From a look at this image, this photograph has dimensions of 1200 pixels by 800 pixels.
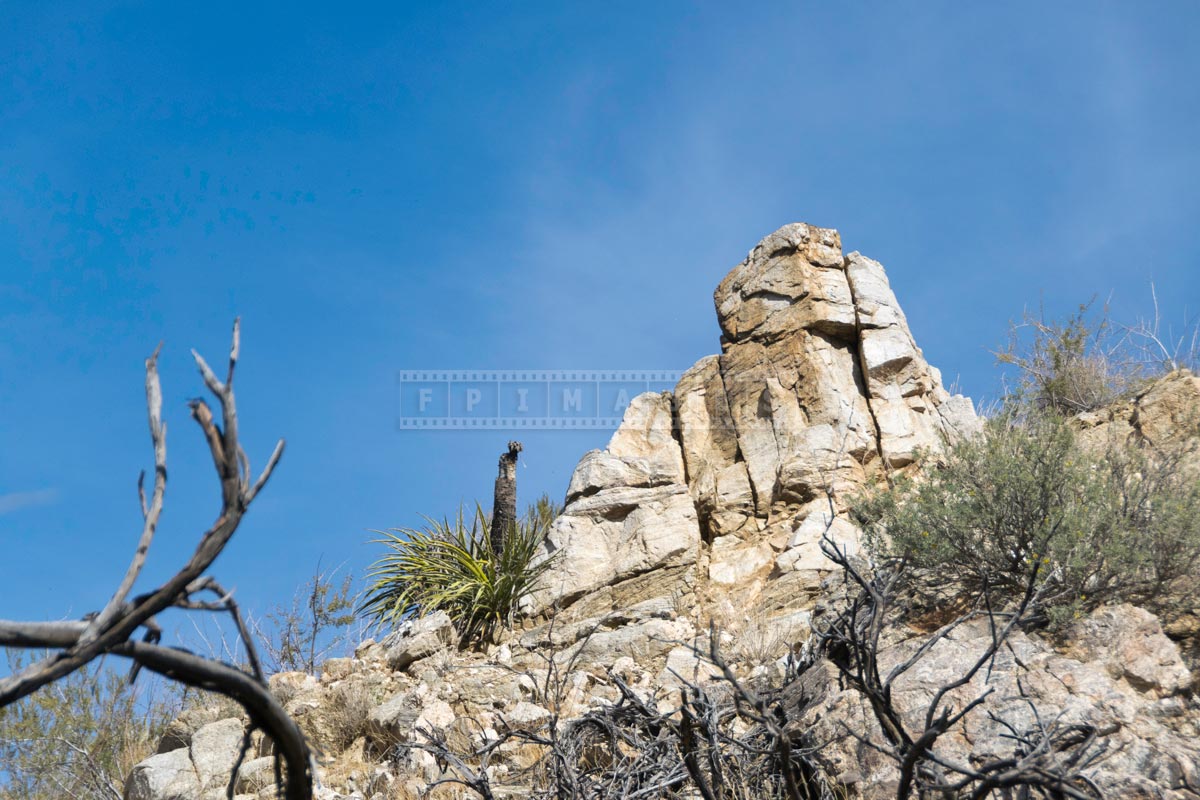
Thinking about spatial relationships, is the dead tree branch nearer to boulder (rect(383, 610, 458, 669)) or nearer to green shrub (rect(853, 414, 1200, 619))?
green shrub (rect(853, 414, 1200, 619))

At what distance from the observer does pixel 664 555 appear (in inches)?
461

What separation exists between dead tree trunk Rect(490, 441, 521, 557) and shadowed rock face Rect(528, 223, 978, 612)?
2.33 ft

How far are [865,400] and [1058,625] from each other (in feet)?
21.9

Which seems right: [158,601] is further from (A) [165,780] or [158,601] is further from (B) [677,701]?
(A) [165,780]

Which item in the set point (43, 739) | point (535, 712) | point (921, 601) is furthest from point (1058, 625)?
point (43, 739)

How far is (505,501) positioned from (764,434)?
3.68 m

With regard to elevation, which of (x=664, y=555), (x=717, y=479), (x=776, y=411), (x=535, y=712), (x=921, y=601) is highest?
(x=776, y=411)

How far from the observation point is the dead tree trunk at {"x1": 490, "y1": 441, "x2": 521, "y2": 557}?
12500mm

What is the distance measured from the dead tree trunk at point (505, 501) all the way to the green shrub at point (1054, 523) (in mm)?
5496

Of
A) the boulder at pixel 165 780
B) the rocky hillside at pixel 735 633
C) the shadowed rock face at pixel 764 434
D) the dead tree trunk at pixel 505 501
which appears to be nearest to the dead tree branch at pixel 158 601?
the rocky hillside at pixel 735 633

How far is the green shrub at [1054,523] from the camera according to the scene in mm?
6699

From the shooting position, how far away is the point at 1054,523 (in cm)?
705

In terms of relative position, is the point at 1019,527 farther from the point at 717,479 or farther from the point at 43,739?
the point at 43,739

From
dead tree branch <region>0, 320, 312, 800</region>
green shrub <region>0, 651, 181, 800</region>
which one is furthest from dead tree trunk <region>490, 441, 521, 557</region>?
dead tree branch <region>0, 320, 312, 800</region>
